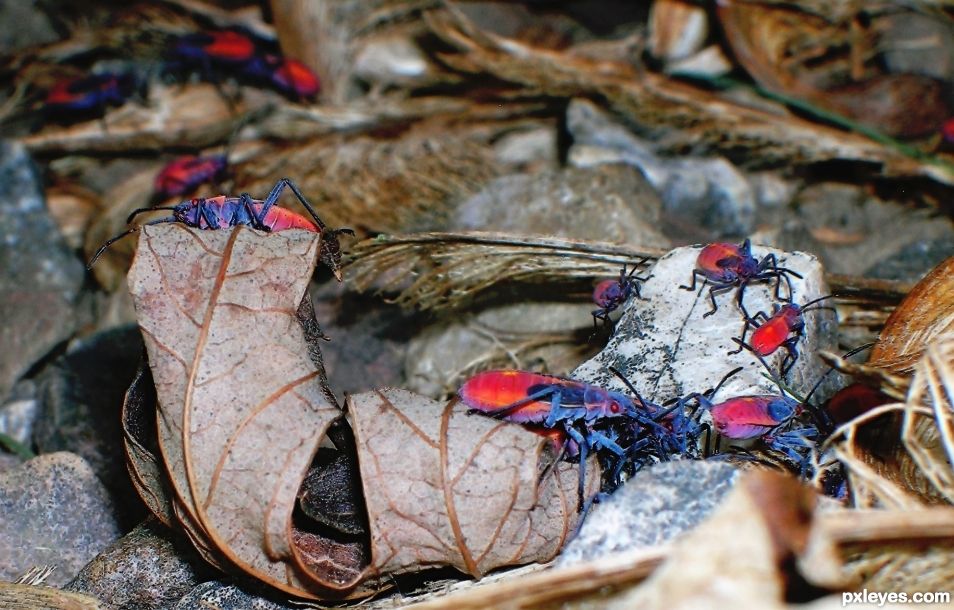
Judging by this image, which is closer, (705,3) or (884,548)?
(884,548)

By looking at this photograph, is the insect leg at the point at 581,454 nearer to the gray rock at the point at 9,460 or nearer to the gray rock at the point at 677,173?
the gray rock at the point at 677,173

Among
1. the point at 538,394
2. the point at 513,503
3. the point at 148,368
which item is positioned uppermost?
the point at 148,368

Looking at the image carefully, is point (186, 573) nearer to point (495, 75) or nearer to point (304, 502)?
point (304, 502)

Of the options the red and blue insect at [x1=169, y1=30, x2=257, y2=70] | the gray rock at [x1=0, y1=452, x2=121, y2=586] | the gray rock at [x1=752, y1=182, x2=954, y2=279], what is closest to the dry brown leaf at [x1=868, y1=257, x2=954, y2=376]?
the gray rock at [x1=752, y1=182, x2=954, y2=279]

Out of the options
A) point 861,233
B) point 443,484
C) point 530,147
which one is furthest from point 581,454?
point 530,147

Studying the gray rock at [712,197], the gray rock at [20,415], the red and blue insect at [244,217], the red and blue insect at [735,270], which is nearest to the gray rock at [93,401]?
the gray rock at [20,415]

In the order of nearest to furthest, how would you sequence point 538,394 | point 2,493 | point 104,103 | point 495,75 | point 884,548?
point 884,548 < point 538,394 < point 2,493 < point 495,75 < point 104,103

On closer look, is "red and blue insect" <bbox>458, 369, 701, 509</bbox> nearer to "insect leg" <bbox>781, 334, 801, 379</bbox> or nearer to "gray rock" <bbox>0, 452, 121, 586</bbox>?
"insect leg" <bbox>781, 334, 801, 379</bbox>

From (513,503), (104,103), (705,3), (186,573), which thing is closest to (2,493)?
(186,573)
